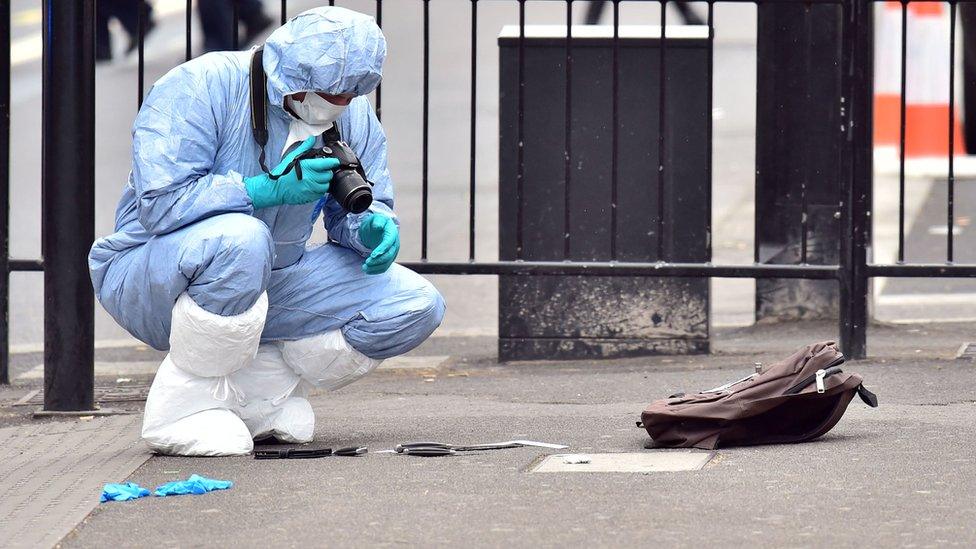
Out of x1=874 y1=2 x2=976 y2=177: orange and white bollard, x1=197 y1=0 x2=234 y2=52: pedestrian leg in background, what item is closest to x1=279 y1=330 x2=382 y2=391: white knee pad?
x1=197 y1=0 x2=234 y2=52: pedestrian leg in background

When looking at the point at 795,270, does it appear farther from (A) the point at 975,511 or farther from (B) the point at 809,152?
(A) the point at 975,511

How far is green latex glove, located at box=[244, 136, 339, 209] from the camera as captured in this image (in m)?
4.43

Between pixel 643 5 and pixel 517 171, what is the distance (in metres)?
13.2

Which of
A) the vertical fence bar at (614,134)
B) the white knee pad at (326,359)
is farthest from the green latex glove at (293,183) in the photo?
the vertical fence bar at (614,134)

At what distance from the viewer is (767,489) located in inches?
159

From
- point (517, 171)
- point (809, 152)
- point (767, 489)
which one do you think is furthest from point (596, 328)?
point (767, 489)

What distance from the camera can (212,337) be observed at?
14.8ft

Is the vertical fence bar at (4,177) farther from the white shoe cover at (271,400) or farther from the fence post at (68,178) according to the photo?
the white shoe cover at (271,400)

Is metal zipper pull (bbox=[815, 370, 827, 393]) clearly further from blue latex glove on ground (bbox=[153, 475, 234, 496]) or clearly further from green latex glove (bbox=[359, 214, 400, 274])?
blue latex glove on ground (bbox=[153, 475, 234, 496])

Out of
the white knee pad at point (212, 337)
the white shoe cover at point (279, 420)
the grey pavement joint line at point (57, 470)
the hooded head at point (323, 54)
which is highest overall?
the hooded head at point (323, 54)

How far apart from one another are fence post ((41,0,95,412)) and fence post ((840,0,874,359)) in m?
2.45

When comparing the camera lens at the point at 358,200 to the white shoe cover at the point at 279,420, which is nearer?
the camera lens at the point at 358,200

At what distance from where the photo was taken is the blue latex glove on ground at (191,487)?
4141 millimetres

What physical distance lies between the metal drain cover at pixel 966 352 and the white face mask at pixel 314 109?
2.67m
